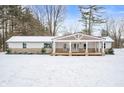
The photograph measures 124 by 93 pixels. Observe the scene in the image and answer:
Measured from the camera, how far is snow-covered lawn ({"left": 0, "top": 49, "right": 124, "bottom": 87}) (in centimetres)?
551

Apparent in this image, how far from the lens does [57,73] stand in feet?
20.4

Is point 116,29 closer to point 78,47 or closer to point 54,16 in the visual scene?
point 54,16

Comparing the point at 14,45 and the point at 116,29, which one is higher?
the point at 116,29

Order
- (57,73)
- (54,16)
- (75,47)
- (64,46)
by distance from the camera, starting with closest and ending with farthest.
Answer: (57,73)
(54,16)
(75,47)
(64,46)

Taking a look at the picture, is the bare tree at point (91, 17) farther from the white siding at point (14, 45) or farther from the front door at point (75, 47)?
the front door at point (75, 47)

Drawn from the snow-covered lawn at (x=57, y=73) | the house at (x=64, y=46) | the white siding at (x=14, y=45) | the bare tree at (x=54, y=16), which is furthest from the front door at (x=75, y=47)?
the bare tree at (x=54, y=16)

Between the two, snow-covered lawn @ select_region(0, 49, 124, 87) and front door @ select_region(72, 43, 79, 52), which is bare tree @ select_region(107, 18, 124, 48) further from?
front door @ select_region(72, 43, 79, 52)

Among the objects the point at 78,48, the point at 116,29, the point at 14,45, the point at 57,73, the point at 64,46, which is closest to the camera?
the point at 57,73

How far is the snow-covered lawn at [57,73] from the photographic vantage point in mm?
5509

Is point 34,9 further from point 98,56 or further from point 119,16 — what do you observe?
point 98,56

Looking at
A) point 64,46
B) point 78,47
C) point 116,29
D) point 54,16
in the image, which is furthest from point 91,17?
point 64,46
